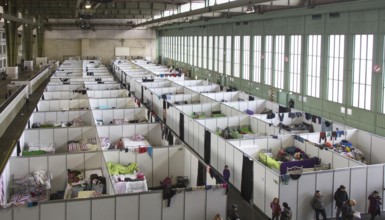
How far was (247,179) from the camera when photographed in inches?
587

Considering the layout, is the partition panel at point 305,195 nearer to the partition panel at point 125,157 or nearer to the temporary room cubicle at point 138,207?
the temporary room cubicle at point 138,207

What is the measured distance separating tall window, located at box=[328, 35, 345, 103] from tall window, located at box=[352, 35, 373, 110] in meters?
1.09

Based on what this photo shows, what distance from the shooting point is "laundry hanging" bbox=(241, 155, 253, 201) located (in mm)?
14666

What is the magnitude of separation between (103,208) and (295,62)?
19338 mm

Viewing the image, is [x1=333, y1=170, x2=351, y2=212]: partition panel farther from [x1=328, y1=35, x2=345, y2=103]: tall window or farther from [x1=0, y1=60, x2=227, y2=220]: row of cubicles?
[x1=328, y1=35, x2=345, y2=103]: tall window

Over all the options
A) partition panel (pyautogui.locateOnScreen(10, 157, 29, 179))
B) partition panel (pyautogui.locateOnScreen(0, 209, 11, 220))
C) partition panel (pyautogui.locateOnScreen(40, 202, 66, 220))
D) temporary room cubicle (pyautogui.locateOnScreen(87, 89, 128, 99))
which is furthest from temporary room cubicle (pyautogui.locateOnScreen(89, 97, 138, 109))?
partition panel (pyautogui.locateOnScreen(0, 209, 11, 220))

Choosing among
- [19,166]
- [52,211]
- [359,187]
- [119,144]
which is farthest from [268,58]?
[52,211]

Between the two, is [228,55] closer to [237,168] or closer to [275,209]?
[237,168]

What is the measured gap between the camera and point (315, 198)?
13.0 meters

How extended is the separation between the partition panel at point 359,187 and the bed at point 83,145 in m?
9.57

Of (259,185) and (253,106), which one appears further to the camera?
(253,106)

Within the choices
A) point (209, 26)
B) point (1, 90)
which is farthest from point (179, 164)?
point (209, 26)

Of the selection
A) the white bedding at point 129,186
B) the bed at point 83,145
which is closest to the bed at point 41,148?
the bed at point 83,145

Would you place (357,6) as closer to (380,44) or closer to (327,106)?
(380,44)
